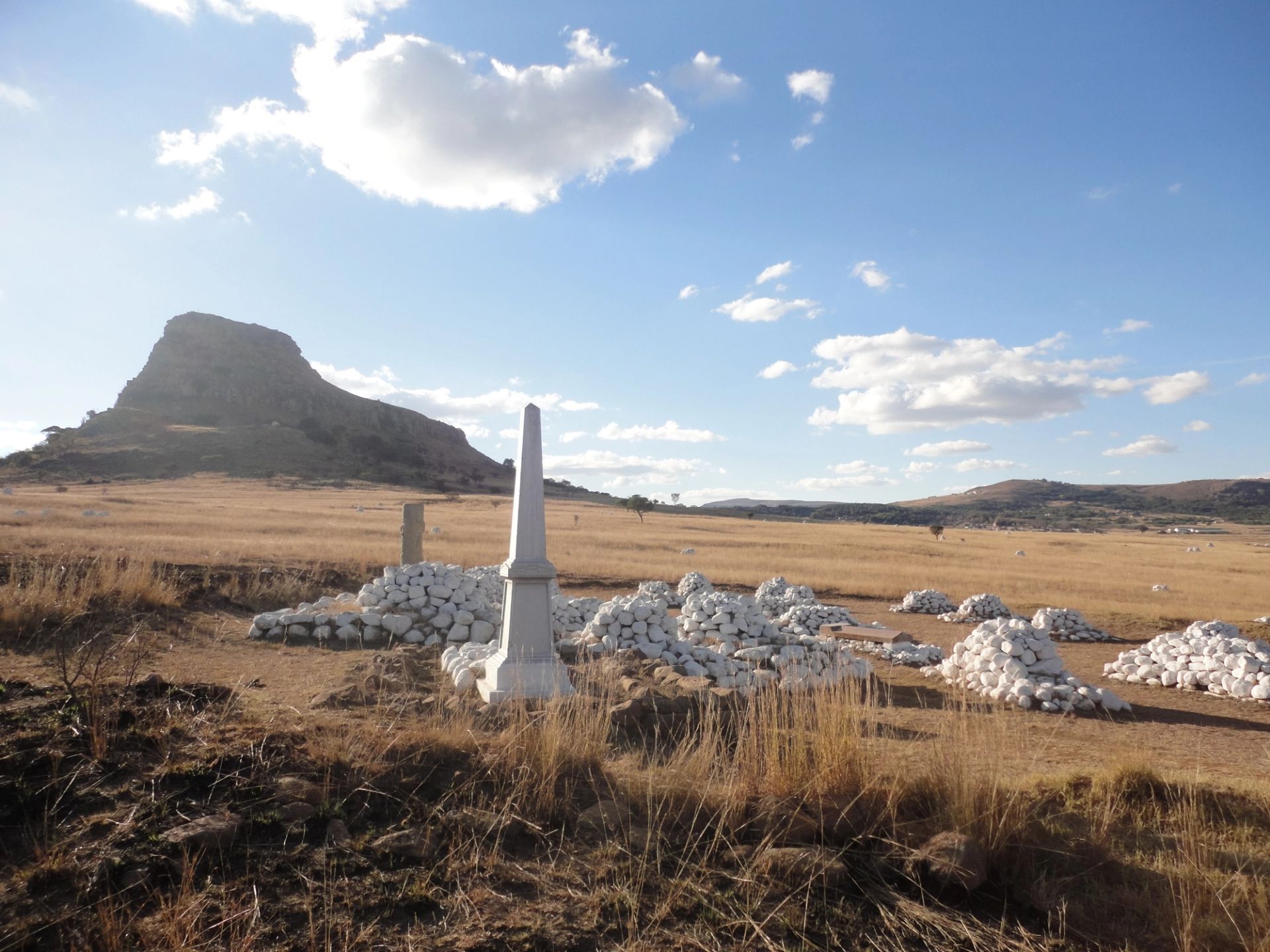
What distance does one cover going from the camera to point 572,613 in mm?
13594

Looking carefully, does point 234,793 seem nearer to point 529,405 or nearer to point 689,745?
point 689,745

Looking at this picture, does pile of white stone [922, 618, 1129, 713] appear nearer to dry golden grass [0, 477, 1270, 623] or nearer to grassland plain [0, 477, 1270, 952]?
grassland plain [0, 477, 1270, 952]

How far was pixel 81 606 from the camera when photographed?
9727 millimetres

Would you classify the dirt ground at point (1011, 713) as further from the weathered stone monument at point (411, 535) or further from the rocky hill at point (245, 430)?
the rocky hill at point (245, 430)

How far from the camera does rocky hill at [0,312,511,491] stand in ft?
249

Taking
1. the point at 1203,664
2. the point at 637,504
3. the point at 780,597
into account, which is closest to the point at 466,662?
the point at 780,597

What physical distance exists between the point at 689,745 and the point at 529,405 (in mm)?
4503

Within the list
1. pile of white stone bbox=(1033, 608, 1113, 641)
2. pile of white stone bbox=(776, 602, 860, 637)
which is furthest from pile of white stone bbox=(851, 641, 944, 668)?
pile of white stone bbox=(1033, 608, 1113, 641)

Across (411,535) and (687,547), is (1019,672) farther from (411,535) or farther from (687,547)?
(687,547)

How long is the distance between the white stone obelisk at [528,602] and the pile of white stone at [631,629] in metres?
2.55

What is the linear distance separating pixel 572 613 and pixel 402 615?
3.12 m

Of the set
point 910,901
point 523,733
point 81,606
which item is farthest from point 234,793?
point 81,606

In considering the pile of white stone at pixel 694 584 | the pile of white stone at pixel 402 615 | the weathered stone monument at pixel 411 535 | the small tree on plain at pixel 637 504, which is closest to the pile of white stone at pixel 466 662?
the pile of white stone at pixel 402 615

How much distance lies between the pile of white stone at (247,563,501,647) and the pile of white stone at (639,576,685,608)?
14.7 feet
